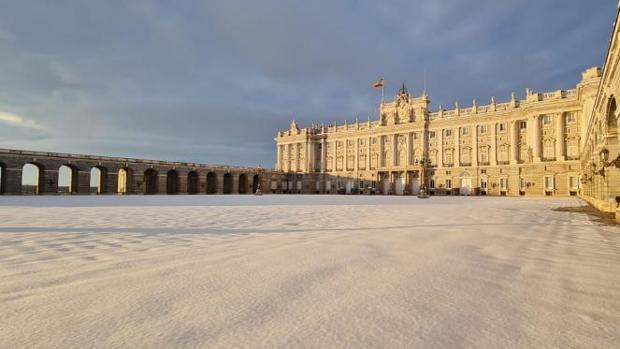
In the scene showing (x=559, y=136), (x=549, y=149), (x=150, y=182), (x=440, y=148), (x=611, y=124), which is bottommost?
(x=150, y=182)

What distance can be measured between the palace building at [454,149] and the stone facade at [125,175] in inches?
476

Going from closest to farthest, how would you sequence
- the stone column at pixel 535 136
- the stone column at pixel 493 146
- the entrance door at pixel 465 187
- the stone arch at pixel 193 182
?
the stone column at pixel 535 136 → the stone column at pixel 493 146 → the entrance door at pixel 465 187 → the stone arch at pixel 193 182

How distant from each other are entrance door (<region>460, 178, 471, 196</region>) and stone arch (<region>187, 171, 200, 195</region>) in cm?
4570

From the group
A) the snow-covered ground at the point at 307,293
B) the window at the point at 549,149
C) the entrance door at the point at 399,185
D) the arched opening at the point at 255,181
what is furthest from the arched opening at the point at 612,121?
the arched opening at the point at 255,181

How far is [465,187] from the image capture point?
55.2m

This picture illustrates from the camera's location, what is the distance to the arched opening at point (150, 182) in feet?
174

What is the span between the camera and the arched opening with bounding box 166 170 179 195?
56125 millimetres

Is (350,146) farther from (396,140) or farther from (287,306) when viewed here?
(287,306)

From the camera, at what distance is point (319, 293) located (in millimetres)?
3756

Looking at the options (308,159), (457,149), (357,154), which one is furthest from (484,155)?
(308,159)

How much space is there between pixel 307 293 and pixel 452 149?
196ft

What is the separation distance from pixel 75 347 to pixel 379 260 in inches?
165

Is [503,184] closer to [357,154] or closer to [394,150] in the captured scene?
[394,150]

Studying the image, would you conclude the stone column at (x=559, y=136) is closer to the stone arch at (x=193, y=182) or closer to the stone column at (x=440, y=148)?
the stone column at (x=440, y=148)
